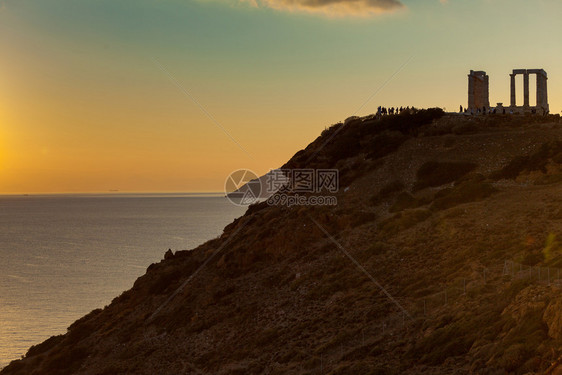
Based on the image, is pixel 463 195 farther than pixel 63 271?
No

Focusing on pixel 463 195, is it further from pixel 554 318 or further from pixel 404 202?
pixel 554 318

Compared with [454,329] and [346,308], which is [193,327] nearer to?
[346,308]

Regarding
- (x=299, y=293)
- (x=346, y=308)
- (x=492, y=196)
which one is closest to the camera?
(x=346, y=308)

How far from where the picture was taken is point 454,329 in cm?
2241

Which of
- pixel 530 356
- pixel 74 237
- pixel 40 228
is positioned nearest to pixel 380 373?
pixel 530 356

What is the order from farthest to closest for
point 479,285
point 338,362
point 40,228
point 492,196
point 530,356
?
point 40,228 → point 492,196 → point 479,285 → point 338,362 → point 530,356

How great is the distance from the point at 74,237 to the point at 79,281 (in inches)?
3047

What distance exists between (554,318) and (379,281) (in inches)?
528

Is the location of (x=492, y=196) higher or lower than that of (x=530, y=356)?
higher

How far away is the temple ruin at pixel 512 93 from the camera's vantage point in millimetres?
69750

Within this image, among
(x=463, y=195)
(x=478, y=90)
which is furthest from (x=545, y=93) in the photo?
(x=463, y=195)

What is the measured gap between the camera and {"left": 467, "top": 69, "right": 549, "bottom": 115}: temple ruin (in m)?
69.8

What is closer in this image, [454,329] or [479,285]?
[454,329]

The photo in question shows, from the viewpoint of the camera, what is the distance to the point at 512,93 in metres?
72.1
